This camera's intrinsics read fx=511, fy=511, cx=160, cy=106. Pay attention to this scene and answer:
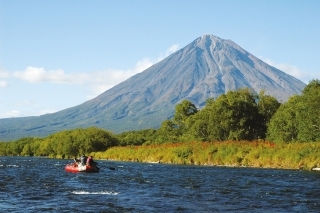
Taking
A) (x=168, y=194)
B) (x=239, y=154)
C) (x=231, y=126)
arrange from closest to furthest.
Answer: (x=168, y=194) → (x=239, y=154) → (x=231, y=126)

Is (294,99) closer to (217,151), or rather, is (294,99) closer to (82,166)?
(217,151)

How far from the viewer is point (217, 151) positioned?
5894 cm

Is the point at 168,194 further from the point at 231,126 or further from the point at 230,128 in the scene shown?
the point at 230,128

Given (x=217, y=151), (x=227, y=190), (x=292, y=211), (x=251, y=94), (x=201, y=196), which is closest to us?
(x=292, y=211)

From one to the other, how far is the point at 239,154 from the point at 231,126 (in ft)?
77.6

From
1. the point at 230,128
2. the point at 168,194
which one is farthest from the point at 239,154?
the point at 168,194

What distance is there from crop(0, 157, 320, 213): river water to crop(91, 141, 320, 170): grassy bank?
8738mm

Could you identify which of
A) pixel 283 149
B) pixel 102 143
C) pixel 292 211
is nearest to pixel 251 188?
pixel 292 211

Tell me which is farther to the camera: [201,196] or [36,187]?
[36,187]

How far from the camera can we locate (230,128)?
79.2 meters

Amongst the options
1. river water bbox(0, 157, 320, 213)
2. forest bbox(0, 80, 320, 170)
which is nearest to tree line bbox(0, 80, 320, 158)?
forest bbox(0, 80, 320, 170)

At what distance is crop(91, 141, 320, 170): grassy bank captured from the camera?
162ft

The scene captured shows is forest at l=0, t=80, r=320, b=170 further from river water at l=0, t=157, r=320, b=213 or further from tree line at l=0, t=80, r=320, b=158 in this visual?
river water at l=0, t=157, r=320, b=213

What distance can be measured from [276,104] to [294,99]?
18.1m
